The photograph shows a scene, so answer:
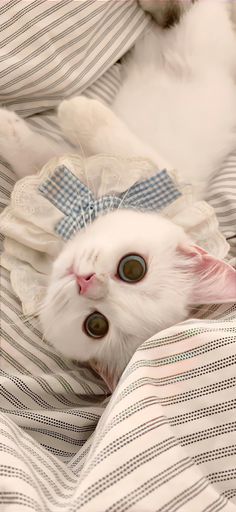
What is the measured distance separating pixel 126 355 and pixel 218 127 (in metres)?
0.66

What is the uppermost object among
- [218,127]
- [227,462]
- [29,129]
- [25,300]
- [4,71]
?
[4,71]

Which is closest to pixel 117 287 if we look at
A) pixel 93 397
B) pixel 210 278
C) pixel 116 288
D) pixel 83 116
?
pixel 116 288

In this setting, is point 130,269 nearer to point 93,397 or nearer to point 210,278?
point 210,278

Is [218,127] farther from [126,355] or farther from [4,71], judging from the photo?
[126,355]

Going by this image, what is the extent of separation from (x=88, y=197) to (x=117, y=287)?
253 mm

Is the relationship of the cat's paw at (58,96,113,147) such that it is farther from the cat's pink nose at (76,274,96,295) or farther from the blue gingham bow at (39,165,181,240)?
the cat's pink nose at (76,274,96,295)

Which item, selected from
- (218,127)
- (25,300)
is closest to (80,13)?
(218,127)

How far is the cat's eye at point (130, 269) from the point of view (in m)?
0.97

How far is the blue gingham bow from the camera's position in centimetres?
111

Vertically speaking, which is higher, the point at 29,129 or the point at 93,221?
the point at 29,129

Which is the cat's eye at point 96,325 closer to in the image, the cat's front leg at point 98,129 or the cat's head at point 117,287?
the cat's head at point 117,287

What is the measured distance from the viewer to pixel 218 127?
4.42ft

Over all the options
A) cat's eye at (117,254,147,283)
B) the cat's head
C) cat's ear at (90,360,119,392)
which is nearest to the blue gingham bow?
the cat's head

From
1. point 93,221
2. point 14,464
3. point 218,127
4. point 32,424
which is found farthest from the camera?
point 218,127
